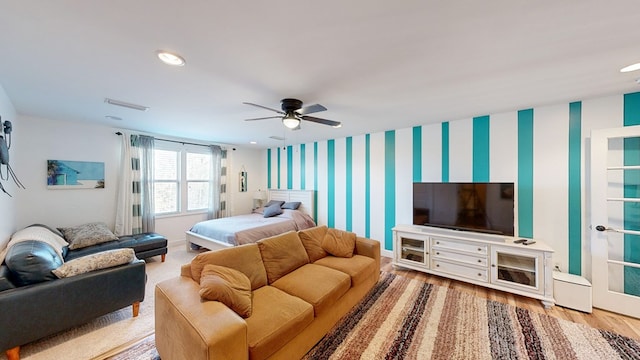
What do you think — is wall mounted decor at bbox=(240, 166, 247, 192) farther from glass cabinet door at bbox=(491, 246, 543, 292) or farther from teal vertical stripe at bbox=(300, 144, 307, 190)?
glass cabinet door at bbox=(491, 246, 543, 292)

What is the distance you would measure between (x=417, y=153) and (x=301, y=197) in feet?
9.47

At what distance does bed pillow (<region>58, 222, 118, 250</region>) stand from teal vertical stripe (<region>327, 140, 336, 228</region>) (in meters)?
3.90

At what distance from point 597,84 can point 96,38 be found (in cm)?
442

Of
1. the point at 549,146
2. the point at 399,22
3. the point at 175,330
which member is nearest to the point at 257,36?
the point at 399,22

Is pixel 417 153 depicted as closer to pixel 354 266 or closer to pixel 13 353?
pixel 354 266

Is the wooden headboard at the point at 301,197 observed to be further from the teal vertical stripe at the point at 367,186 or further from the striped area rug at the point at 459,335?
the striped area rug at the point at 459,335

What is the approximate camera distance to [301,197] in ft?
18.7

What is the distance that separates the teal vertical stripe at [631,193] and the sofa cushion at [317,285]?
123 inches

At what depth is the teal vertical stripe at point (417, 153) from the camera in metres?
4.07

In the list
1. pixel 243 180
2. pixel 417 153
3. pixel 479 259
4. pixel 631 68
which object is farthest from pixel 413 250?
pixel 243 180

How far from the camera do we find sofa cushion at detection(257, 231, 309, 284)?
2.38m

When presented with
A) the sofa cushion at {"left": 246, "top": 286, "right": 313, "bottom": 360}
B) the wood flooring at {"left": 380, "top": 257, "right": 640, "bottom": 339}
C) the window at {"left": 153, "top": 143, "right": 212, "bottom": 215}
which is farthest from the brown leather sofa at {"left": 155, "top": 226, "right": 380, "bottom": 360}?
the window at {"left": 153, "top": 143, "right": 212, "bottom": 215}

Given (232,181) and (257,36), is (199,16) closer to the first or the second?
(257,36)

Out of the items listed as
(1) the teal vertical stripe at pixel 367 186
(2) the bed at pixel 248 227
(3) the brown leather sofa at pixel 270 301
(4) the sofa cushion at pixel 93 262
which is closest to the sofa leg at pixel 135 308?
(4) the sofa cushion at pixel 93 262
